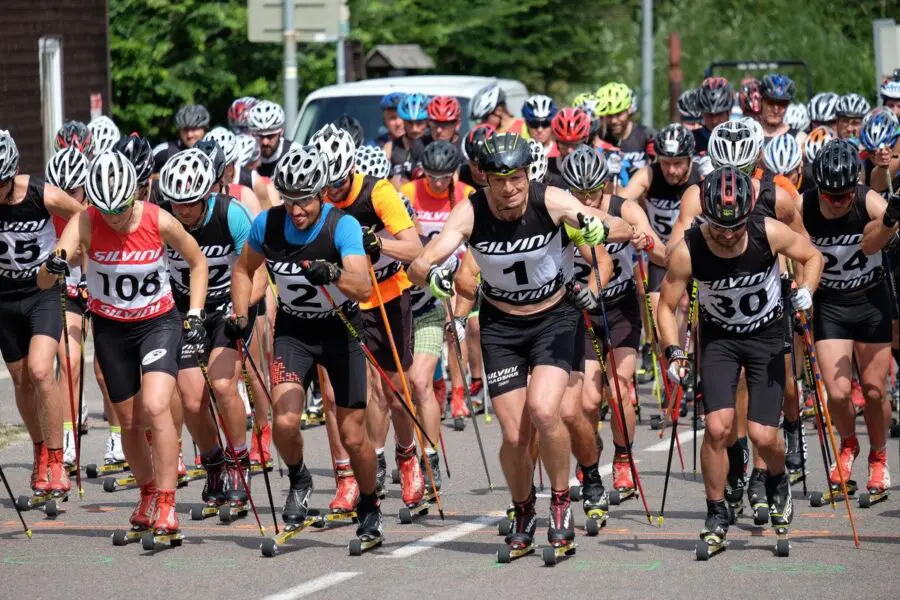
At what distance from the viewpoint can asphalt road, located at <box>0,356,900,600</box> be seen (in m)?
9.07

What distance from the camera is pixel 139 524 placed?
408 inches

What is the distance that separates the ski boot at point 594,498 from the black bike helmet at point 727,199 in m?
1.84

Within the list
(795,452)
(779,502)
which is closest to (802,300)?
(779,502)

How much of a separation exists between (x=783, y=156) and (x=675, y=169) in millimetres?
1371

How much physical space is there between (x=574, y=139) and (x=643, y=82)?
23.8 m

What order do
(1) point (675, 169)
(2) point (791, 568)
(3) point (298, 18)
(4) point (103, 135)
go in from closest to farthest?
(2) point (791, 568) < (4) point (103, 135) < (1) point (675, 169) < (3) point (298, 18)

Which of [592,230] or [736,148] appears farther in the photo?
[736,148]

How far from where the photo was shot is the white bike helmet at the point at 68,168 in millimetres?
12320

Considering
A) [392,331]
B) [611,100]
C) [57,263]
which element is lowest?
[392,331]

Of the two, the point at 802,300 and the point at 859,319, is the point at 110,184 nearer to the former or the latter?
the point at 802,300

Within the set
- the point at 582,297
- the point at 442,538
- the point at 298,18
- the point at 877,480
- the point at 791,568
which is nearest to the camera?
the point at 791,568

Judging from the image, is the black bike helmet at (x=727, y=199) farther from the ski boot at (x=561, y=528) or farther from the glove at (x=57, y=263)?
the glove at (x=57, y=263)

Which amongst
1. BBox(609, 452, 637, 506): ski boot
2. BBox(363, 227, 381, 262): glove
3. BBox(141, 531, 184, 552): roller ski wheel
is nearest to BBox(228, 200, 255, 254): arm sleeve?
BBox(363, 227, 381, 262): glove

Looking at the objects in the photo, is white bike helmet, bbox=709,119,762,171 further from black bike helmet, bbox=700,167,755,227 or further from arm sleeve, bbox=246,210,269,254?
arm sleeve, bbox=246,210,269,254
